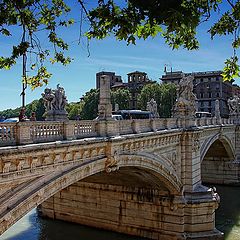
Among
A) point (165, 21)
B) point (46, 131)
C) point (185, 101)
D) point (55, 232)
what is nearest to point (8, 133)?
point (46, 131)

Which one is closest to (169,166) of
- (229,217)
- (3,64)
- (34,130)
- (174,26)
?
(229,217)

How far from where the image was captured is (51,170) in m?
11.8

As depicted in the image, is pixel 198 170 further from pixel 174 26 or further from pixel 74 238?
pixel 174 26

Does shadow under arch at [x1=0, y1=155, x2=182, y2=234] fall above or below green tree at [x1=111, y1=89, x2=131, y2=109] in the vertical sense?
below

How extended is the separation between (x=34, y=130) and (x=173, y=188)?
543 inches

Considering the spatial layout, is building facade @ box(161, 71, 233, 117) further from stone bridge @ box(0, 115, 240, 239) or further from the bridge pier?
the bridge pier

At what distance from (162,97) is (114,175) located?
1992 inches

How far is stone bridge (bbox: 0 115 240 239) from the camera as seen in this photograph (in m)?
10.6

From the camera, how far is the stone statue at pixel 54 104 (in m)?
14.5

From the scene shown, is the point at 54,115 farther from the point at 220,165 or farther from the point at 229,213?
the point at 220,165

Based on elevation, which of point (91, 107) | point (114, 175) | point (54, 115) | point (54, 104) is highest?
point (91, 107)

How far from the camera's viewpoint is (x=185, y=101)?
2498cm

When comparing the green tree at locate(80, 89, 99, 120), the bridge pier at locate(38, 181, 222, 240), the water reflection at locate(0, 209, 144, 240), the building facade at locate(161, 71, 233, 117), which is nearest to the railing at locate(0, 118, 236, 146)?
the bridge pier at locate(38, 181, 222, 240)

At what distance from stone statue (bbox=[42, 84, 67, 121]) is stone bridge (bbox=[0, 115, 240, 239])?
120 cm
